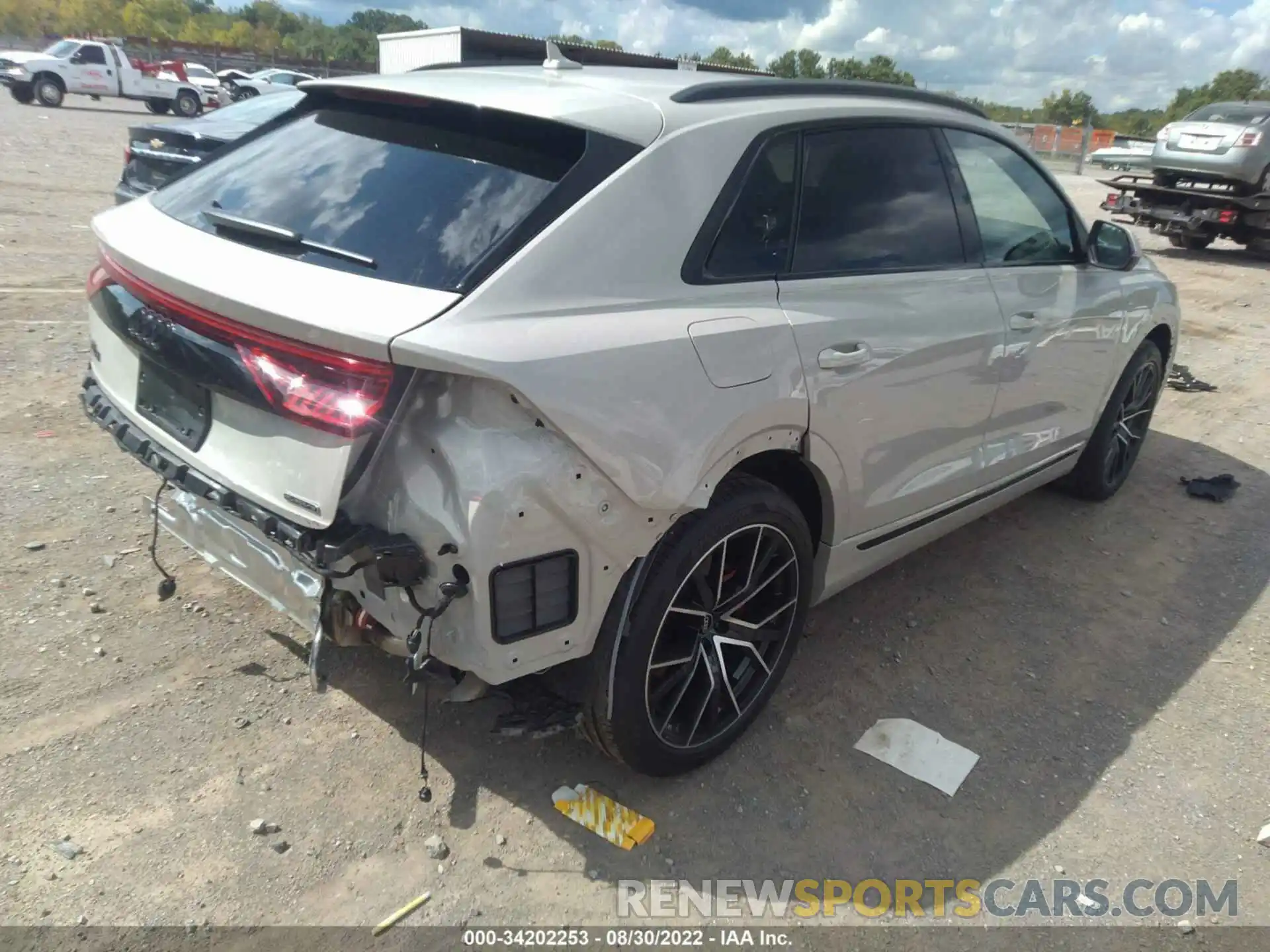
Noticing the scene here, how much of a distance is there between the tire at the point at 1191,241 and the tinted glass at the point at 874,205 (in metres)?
13.2

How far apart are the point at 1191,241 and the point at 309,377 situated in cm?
1599

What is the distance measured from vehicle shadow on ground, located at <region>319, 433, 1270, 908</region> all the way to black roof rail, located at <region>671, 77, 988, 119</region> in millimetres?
1968

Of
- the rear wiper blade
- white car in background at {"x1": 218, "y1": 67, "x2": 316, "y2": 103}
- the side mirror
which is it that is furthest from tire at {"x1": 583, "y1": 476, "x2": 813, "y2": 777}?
white car in background at {"x1": 218, "y1": 67, "x2": 316, "y2": 103}

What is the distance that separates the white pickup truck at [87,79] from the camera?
26.7 meters

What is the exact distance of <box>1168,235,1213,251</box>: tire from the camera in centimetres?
1420

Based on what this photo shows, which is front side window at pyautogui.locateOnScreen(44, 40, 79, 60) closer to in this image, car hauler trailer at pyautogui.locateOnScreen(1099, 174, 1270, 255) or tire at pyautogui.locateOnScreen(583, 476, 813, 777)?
car hauler trailer at pyautogui.locateOnScreen(1099, 174, 1270, 255)

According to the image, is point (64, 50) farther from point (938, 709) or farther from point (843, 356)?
point (938, 709)

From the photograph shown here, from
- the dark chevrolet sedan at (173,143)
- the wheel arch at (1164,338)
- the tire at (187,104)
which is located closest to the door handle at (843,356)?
the wheel arch at (1164,338)

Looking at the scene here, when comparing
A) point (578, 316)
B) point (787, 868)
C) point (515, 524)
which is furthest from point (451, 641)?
point (787, 868)

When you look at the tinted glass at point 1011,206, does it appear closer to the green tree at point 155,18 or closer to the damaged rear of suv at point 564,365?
the damaged rear of suv at point 564,365

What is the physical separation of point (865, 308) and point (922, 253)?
1.64 ft

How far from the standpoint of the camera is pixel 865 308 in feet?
9.39

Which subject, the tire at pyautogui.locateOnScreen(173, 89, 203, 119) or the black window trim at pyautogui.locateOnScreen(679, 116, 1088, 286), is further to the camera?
the tire at pyautogui.locateOnScreen(173, 89, 203, 119)

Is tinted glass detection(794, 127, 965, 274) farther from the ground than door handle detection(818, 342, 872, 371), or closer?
farther from the ground
